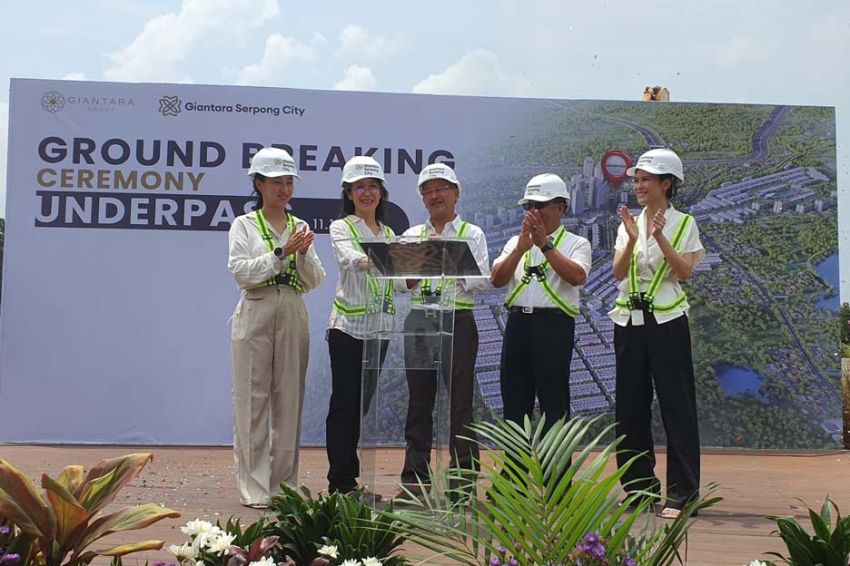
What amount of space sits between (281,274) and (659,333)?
71.9 inches

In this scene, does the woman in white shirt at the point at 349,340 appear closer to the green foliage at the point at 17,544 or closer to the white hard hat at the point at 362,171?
the white hard hat at the point at 362,171

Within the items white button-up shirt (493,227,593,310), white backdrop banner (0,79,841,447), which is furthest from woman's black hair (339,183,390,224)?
white backdrop banner (0,79,841,447)

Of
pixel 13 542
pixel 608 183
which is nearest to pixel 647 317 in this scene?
pixel 608 183

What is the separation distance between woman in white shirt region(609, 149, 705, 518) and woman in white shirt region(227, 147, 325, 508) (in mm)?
1536

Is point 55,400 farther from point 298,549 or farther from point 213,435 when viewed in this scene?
point 298,549

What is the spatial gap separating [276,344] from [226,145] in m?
2.58

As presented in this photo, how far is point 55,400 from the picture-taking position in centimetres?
663

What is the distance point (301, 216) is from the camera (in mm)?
6750

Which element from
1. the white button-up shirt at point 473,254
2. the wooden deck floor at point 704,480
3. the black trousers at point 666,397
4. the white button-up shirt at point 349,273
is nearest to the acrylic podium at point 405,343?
the wooden deck floor at point 704,480

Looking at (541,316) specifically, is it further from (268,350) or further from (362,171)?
(268,350)

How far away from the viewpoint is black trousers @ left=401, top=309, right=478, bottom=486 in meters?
3.72

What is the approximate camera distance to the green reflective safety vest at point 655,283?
452 centimetres

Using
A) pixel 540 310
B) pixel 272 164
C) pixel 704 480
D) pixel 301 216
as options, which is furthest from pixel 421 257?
pixel 301 216

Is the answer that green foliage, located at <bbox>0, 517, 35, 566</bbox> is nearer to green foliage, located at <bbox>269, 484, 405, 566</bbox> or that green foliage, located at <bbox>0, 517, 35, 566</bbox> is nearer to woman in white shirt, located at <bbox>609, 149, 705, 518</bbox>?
green foliage, located at <bbox>269, 484, 405, 566</bbox>
